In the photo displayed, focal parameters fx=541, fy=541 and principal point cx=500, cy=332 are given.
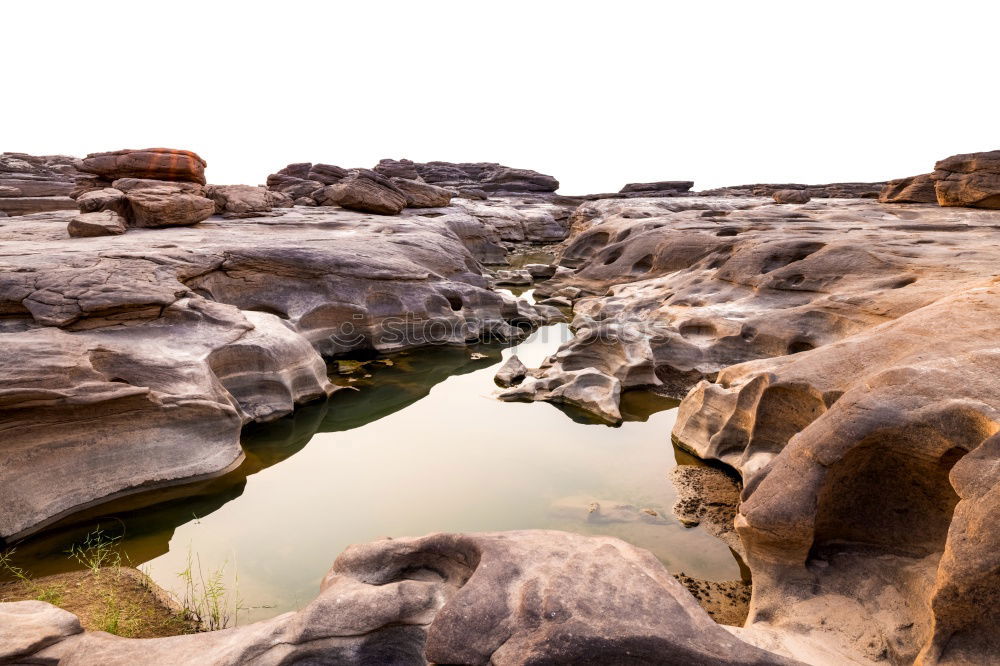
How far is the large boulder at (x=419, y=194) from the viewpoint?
829 inches

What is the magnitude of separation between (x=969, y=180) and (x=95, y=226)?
21045mm

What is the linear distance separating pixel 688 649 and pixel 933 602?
1.57m

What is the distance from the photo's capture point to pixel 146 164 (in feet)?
50.0

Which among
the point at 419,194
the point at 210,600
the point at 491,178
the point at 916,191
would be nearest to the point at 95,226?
the point at 210,600

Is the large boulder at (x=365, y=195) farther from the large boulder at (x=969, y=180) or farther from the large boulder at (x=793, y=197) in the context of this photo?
the large boulder at (x=969, y=180)

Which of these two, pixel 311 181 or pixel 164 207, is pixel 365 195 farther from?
pixel 311 181

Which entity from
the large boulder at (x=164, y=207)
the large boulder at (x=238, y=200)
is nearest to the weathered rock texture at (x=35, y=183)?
the large boulder at (x=238, y=200)

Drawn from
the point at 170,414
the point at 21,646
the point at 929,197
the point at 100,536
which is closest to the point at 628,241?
the point at 929,197

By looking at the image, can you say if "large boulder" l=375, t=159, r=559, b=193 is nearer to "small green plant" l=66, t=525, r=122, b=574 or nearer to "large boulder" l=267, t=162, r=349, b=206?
"large boulder" l=267, t=162, r=349, b=206

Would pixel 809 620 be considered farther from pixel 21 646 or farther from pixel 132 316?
pixel 132 316

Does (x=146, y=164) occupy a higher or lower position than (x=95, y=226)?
higher

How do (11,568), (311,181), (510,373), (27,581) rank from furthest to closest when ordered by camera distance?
(311,181) < (510,373) < (11,568) < (27,581)

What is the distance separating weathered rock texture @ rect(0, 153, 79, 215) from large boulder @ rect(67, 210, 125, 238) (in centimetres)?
1001

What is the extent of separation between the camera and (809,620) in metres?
3.48
